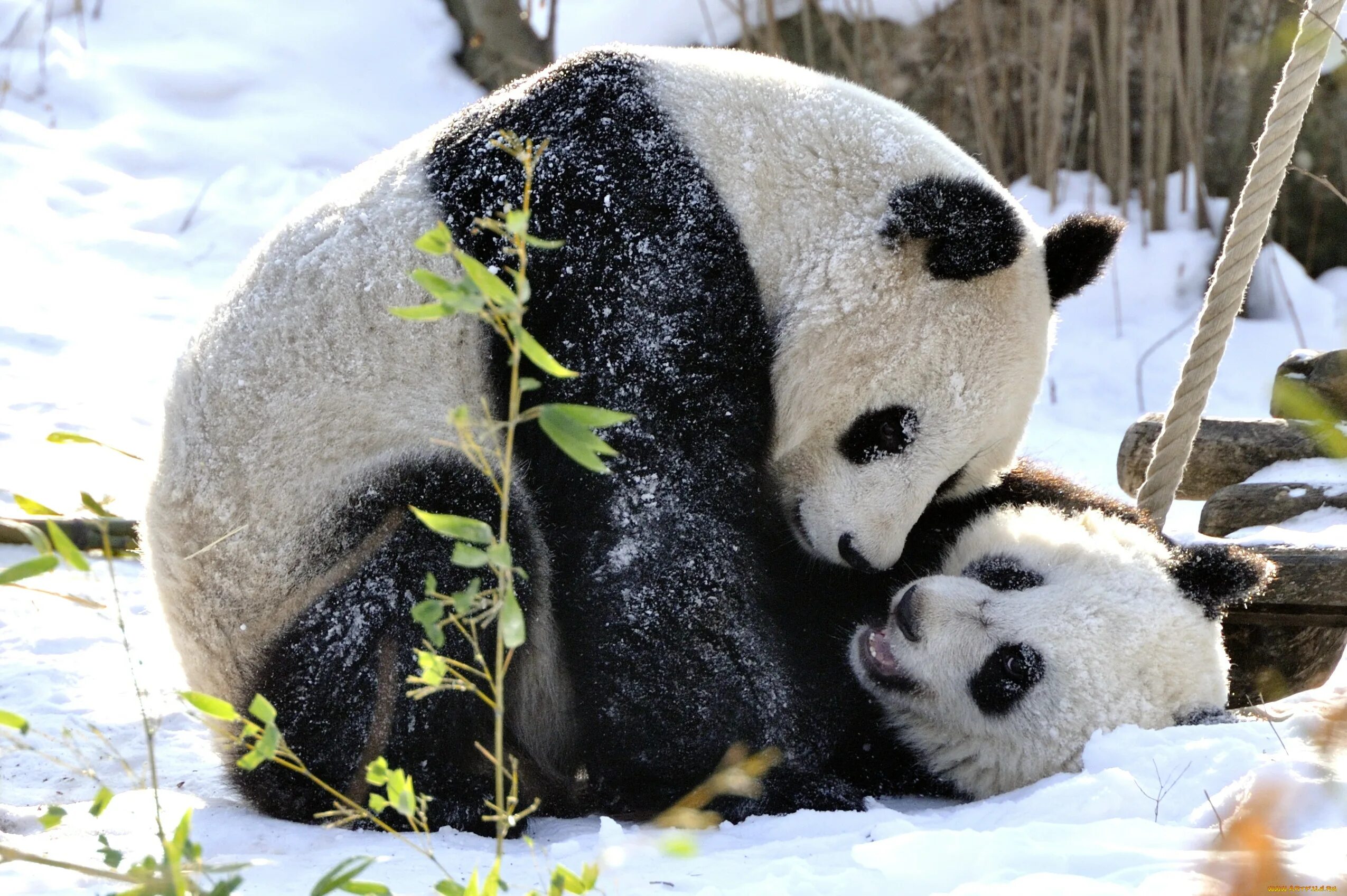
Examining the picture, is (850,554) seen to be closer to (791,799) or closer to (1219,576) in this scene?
(791,799)

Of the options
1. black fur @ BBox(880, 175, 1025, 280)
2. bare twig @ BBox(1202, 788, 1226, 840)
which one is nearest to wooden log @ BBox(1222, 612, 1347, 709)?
black fur @ BBox(880, 175, 1025, 280)

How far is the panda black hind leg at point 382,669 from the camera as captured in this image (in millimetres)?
2617

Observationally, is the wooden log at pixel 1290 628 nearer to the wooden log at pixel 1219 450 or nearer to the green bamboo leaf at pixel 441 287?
the wooden log at pixel 1219 450

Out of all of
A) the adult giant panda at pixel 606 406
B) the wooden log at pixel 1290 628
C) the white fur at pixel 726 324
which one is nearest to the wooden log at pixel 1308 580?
the wooden log at pixel 1290 628

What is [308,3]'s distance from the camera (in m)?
9.40

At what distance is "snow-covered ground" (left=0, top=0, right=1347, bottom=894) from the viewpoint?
2.02 m

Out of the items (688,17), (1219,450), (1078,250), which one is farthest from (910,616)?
(688,17)

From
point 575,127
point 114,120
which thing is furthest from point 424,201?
point 114,120

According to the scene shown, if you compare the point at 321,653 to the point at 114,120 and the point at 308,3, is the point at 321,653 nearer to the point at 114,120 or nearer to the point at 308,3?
the point at 114,120

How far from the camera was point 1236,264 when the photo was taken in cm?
332

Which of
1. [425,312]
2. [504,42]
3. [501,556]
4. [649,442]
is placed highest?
[425,312]

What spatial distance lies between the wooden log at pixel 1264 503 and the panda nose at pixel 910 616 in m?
1.52

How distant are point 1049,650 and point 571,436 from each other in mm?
1632

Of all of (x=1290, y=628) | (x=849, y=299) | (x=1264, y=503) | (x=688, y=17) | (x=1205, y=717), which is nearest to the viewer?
(x=1205, y=717)
